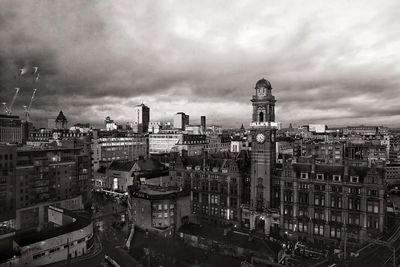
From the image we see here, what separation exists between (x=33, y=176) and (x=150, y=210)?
4634cm

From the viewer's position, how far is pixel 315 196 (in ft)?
286

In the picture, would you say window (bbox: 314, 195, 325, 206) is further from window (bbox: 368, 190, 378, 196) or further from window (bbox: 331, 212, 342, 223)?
window (bbox: 368, 190, 378, 196)

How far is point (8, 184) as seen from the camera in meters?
96.2

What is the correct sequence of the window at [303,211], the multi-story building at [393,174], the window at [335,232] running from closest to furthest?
the window at [335,232] < the window at [303,211] < the multi-story building at [393,174]

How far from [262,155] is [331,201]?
24465mm

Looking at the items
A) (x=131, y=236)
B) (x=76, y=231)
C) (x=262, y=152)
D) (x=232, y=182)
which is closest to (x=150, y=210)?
(x=131, y=236)

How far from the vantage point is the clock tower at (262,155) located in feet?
316

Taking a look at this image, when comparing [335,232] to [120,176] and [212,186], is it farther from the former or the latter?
[120,176]

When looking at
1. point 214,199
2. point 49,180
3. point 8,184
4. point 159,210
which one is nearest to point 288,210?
point 214,199

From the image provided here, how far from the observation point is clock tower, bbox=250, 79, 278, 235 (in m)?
96.2

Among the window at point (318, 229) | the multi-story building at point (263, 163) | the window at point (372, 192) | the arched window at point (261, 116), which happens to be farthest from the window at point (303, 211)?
the arched window at point (261, 116)

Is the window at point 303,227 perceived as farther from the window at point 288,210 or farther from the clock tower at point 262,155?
the clock tower at point 262,155

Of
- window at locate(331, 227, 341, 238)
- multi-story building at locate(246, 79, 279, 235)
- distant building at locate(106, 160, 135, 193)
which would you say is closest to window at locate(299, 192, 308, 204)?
multi-story building at locate(246, 79, 279, 235)

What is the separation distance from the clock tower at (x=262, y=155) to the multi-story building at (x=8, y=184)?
7627 cm
